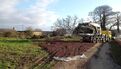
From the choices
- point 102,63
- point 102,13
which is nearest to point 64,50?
point 102,63

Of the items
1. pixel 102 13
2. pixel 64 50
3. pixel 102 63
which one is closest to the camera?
pixel 102 63

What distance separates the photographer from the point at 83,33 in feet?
143

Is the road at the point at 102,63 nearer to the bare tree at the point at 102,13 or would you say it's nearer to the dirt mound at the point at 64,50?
the dirt mound at the point at 64,50

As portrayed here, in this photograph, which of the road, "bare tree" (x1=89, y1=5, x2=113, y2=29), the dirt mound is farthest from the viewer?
"bare tree" (x1=89, y1=5, x2=113, y2=29)

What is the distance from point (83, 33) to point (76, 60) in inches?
930

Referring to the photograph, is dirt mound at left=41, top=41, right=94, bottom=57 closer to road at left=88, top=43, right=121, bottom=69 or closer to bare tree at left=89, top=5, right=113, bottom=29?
road at left=88, top=43, right=121, bottom=69

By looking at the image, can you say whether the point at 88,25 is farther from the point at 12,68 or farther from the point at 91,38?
the point at 12,68

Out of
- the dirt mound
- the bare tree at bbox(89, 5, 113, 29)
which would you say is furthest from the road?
the bare tree at bbox(89, 5, 113, 29)

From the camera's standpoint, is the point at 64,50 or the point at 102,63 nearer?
the point at 102,63

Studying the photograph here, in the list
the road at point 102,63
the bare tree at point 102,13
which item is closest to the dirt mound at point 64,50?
the road at point 102,63

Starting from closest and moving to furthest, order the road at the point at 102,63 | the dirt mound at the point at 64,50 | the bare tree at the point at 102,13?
the road at the point at 102,63
the dirt mound at the point at 64,50
the bare tree at the point at 102,13

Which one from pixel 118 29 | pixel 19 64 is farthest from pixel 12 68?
pixel 118 29

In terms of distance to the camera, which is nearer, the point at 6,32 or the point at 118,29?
the point at 6,32

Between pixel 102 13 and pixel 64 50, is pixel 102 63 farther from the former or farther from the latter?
pixel 102 13
